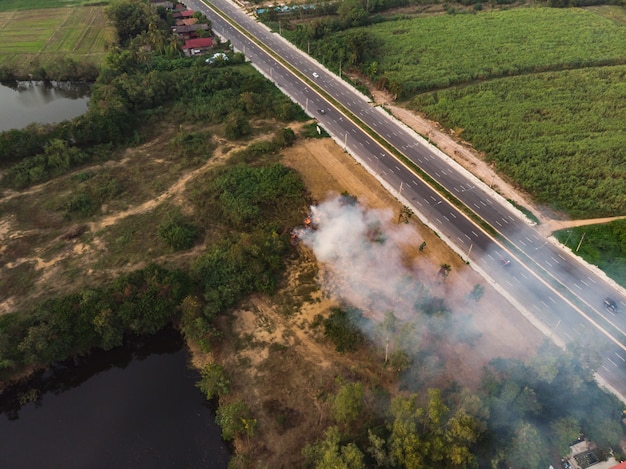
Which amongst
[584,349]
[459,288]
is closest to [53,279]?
[459,288]

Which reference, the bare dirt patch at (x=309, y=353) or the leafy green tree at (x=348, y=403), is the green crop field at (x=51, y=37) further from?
the leafy green tree at (x=348, y=403)

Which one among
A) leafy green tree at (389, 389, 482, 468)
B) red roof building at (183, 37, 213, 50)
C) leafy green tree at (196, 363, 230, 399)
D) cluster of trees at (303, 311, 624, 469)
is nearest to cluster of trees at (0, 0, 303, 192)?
red roof building at (183, 37, 213, 50)

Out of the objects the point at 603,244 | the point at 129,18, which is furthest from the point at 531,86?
the point at 129,18

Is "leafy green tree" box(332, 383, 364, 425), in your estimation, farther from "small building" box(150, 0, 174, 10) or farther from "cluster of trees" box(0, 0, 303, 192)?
"small building" box(150, 0, 174, 10)

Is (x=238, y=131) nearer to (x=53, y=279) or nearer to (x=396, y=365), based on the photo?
(x=53, y=279)

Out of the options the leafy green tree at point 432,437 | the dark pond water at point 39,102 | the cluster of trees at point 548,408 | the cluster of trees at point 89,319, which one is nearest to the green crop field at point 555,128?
the cluster of trees at point 548,408

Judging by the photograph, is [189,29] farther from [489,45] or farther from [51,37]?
[489,45]
